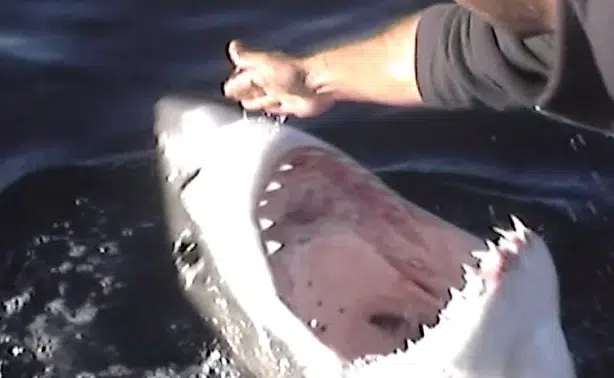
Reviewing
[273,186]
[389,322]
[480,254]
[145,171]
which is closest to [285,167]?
[273,186]

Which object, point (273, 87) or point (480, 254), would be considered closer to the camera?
point (480, 254)

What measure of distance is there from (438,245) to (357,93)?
1.97 feet

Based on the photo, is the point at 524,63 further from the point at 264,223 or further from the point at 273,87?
the point at 273,87

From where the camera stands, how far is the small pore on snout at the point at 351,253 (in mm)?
2227

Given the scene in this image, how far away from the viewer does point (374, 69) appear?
2641 mm

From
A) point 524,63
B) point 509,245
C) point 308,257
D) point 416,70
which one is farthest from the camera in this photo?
point 416,70

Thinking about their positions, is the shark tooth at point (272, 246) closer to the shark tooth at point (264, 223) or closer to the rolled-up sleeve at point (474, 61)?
the shark tooth at point (264, 223)

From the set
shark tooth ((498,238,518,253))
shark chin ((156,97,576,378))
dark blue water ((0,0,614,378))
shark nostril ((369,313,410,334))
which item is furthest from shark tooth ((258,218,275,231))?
dark blue water ((0,0,614,378))

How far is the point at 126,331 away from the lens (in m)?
3.10

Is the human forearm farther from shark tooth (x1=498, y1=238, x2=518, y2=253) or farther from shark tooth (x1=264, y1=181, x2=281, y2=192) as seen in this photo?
shark tooth (x1=498, y1=238, x2=518, y2=253)

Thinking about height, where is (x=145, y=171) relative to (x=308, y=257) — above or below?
below

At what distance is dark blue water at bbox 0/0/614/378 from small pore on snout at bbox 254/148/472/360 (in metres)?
0.45

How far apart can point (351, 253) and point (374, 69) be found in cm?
44

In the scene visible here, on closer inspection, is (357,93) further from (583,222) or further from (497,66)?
(583,222)
